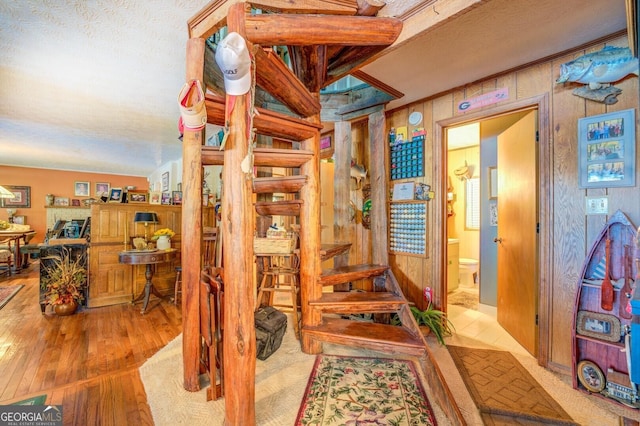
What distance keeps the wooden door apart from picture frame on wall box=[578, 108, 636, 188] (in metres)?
0.34

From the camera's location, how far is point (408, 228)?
8.84 feet

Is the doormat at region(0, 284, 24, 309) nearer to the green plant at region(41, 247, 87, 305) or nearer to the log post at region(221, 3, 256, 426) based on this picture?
the green plant at region(41, 247, 87, 305)

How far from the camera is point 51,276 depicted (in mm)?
3322

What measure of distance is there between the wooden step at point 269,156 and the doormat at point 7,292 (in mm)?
4128

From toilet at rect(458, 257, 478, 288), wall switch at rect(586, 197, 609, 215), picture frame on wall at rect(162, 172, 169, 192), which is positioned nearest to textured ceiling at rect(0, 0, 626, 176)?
wall switch at rect(586, 197, 609, 215)

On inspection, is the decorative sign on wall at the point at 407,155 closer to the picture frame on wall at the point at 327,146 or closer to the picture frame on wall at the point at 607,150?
the picture frame on wall at the point at 327,146

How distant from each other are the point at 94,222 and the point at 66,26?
2603 mm

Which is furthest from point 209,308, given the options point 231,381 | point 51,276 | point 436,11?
point 51,276

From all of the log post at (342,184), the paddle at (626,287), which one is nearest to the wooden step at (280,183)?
the log post at (342,184)

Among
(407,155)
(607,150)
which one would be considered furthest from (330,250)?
(607,150)

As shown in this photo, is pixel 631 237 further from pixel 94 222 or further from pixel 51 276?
pixel 51 276

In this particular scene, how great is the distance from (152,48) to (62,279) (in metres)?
3.05

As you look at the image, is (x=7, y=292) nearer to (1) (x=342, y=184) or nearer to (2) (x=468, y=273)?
(1) (x=342, y=184)

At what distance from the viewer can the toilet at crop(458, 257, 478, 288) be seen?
405 cm
